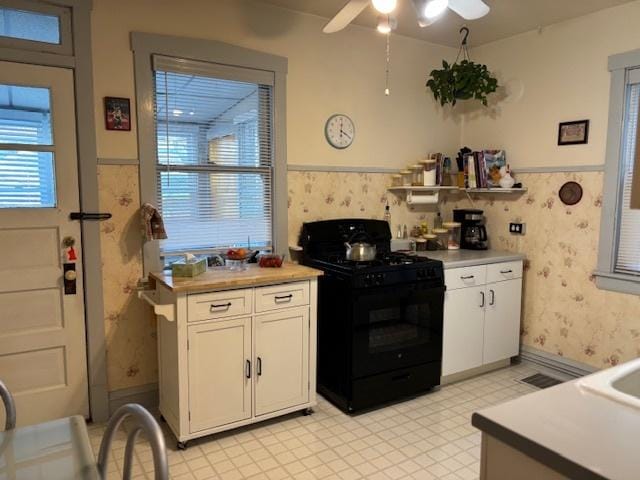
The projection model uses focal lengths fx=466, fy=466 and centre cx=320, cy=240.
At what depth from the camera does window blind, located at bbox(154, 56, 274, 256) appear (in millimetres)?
2879

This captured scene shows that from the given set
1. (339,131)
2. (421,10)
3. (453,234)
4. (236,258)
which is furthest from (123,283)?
(453,234)

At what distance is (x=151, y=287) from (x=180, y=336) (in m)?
0.55

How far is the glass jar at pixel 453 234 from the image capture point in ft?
12.7

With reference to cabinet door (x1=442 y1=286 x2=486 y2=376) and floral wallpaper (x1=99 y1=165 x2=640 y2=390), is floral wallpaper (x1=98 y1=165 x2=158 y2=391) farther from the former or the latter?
cabinet door (x1=442 y1=286 x2=486 y2=376)

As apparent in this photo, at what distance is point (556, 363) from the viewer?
3555 millimetres

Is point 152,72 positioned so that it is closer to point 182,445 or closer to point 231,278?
point 231,278

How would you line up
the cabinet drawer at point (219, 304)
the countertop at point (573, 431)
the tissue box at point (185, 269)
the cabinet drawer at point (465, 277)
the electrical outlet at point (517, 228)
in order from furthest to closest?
the electrical outlet at point (517, 228)
the cabinet drawer at point (465, 277)
the tissue box at point (185, 269)
the cabinet drawer at point (219, 304)
the countertop at point (573, 431)

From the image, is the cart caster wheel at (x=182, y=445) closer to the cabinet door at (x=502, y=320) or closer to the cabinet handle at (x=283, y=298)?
the cabinet handle at (x=283, y=298)

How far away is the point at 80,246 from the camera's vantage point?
2.66 meters

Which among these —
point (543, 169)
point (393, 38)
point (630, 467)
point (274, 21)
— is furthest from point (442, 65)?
point (630, 467)

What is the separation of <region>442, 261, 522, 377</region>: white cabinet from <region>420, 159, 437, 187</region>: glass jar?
812mm

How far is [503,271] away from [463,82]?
1.47 m

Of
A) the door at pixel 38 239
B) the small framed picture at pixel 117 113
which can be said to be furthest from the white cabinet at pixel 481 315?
the door at pixel 38 239

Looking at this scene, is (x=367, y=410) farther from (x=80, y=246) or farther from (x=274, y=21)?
(x=274, y=21)
